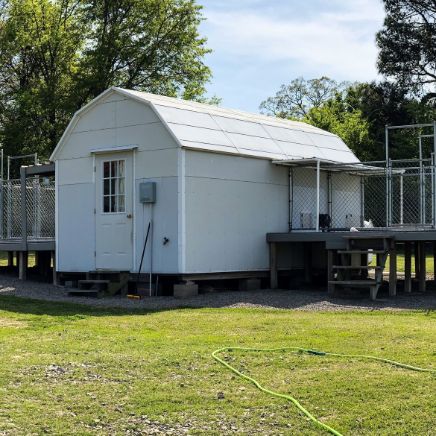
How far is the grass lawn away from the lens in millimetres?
5531

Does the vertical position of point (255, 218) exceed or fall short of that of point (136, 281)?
it exceeds it

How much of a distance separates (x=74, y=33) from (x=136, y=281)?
22.5 metres

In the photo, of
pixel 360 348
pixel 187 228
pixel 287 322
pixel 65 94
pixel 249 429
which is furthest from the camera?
pixel 65 94

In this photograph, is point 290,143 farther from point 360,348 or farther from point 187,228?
point 360,348

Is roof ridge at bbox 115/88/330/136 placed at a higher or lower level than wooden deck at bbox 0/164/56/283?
higher

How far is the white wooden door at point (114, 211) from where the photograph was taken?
15305 millimetres

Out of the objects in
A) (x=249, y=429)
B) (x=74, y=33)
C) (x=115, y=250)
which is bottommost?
Answer: (x=249, y=429)

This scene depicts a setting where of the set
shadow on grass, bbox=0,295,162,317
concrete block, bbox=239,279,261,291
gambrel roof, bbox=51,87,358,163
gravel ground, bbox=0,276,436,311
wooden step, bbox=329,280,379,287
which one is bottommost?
shadow on grass, bbox=0,295,162,317

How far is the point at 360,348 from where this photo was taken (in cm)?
814

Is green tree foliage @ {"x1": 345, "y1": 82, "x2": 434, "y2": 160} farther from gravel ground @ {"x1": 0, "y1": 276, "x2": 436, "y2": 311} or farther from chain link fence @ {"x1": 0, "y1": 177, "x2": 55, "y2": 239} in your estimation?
gravel ground @ {"x1": 0, "y1": 276, "x2": 436, "y2": 311}

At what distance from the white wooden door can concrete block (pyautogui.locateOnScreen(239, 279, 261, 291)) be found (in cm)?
238

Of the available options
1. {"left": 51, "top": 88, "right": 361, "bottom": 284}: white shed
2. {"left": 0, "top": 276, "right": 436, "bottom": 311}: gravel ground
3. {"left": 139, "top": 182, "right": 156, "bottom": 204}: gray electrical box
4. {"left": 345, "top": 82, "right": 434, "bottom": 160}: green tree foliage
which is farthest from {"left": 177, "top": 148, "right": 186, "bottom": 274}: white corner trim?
{"left": 345, "top": 82, "right": 434, "bottom": 160}: green tree foliage

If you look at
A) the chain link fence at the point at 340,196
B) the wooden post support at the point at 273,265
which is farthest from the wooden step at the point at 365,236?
the wooden post support at the point at 273,265

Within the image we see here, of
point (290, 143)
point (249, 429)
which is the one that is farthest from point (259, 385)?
point (290, 143)
